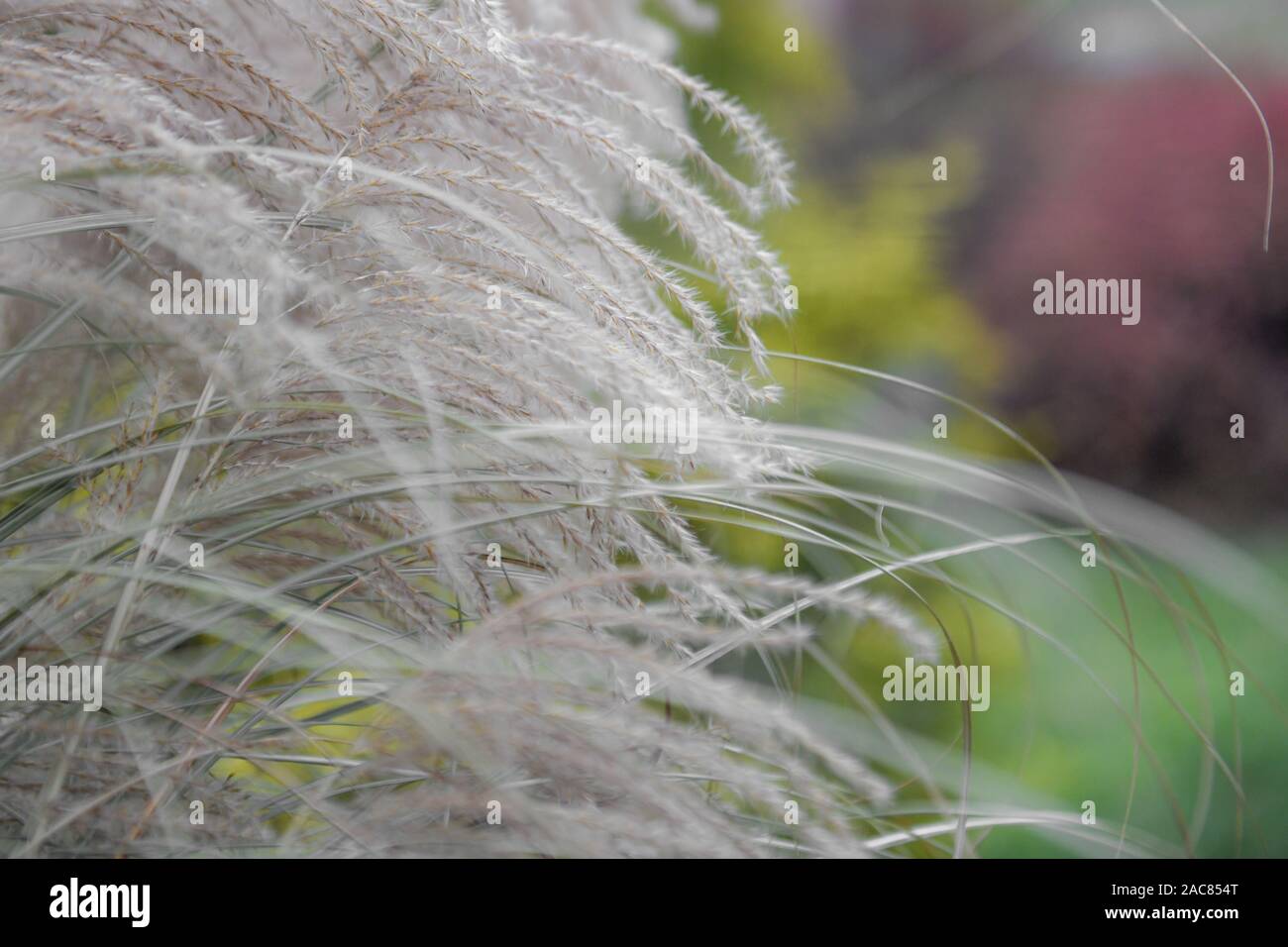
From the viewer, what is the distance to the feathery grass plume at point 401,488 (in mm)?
328

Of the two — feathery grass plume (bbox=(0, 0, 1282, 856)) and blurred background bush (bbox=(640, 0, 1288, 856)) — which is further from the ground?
blurred background bush (bbox=(640, 0, 1288, 856))

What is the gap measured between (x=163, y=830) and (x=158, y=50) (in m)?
0.43

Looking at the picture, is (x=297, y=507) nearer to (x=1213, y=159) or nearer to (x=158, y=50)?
(x=158, y=50)

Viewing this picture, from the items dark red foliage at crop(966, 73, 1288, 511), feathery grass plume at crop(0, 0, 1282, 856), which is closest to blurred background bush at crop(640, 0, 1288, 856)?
dark red foliage at crop(966, 73, 1288, 511)

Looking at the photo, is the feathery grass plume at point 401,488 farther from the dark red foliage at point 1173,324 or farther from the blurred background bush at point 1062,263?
the dark red foliage at point 1173,324

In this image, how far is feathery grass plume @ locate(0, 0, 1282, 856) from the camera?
0.33 m

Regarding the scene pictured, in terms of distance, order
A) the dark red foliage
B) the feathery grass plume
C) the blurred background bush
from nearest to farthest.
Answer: the feathery grass plume < the blurred background bush < the dark red foliage

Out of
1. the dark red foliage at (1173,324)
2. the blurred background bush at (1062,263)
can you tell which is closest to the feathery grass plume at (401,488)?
the blurred background bush at (1062,263)

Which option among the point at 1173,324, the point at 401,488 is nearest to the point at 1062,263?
the point at 1173,324

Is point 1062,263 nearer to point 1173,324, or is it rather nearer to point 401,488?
point 1173,324

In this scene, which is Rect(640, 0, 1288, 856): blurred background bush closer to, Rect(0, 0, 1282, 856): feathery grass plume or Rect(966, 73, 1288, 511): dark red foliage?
Rect(966, 73, 1288, 511): dark red foliage

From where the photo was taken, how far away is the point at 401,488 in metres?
0.34

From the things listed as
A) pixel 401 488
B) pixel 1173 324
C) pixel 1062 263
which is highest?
pixel 1062 263

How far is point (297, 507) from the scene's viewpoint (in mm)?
377
